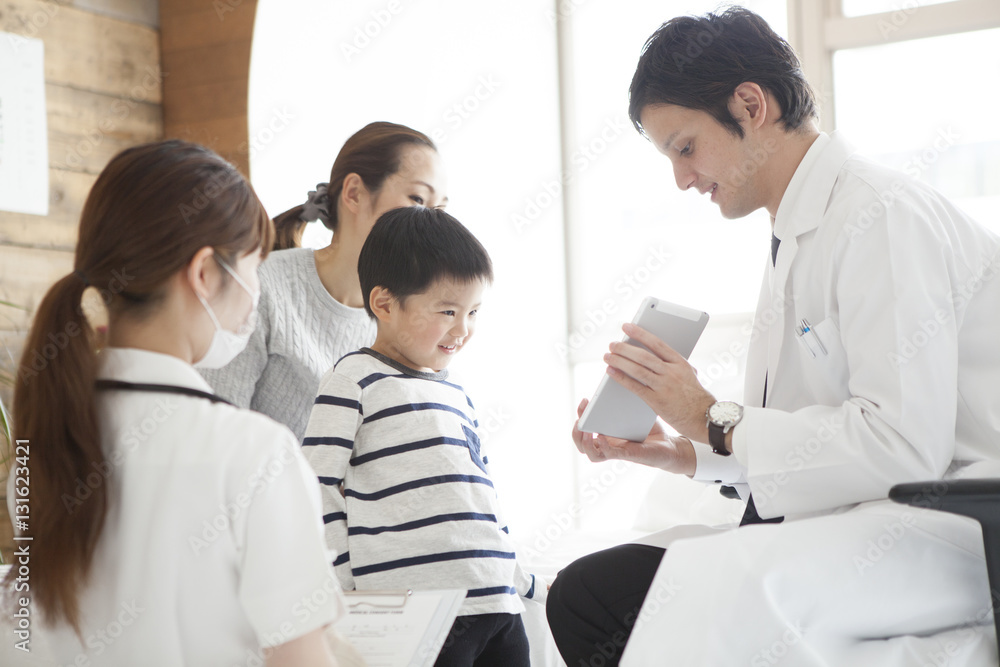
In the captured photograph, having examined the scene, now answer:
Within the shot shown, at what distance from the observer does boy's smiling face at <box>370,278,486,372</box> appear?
148 centimetres

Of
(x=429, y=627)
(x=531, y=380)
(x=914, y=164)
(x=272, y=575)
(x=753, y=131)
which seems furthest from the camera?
(x=531, y=380)

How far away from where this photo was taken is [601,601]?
1438mm

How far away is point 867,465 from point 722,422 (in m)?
0.21

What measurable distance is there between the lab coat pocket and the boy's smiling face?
1.80ft

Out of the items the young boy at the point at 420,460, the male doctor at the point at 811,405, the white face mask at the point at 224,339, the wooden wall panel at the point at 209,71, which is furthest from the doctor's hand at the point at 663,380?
the wooden wall panel at the point at 209,71

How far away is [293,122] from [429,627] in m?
1.90

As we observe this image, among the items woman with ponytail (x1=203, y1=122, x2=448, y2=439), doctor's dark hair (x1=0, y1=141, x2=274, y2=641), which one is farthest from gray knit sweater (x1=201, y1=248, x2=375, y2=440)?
doctor's dark hair (x1=0, y1=141, x2=274, y2=641)

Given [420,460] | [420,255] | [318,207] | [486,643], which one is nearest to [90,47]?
[318,207]

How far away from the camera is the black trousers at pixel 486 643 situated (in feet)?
4.33

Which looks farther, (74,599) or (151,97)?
(151,97)

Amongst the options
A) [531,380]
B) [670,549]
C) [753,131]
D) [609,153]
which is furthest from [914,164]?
[670,549]

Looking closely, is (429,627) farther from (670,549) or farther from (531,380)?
(531,380)

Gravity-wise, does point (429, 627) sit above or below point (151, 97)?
below

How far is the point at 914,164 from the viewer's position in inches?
120
